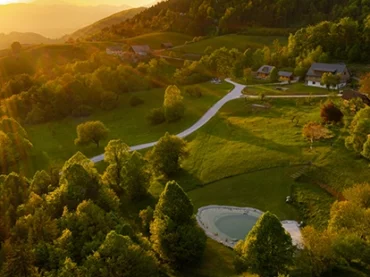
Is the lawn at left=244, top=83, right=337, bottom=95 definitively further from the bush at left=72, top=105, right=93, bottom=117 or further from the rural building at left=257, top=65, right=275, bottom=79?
the bush at left=72, top=105, right=93, bottom=117

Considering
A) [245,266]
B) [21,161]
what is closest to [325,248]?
[245,266]

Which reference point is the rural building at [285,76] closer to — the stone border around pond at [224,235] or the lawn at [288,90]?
the lawn at [288,90]

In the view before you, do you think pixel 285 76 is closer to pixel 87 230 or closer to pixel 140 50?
pixel 87 230

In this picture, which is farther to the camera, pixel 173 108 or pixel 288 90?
pixel 288 90

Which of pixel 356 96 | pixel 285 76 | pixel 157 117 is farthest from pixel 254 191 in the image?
pixel 285 76

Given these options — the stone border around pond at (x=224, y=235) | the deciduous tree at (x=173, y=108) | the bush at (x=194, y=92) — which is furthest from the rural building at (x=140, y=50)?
the stone border around pond at (x=224, y=235)

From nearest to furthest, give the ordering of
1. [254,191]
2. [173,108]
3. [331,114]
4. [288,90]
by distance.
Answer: [254,191] < [331,114] < [173,108] < [288,90]

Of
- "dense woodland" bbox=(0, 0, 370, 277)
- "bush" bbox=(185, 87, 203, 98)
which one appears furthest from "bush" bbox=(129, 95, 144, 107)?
"dense woodland" bbox=(0, 0, 370, 277)
